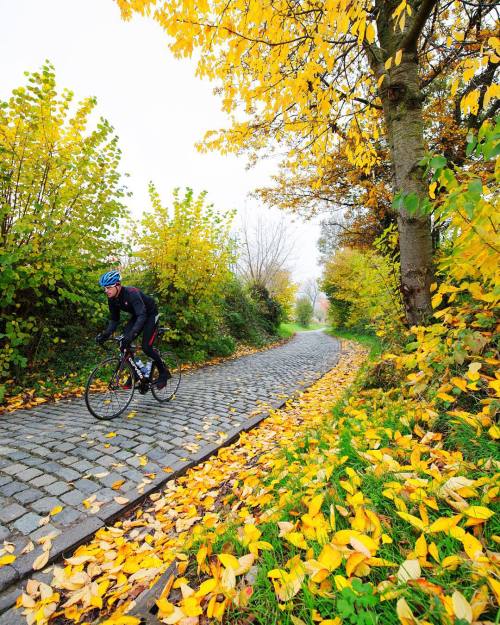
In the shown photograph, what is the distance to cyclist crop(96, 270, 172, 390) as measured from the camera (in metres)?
4.45

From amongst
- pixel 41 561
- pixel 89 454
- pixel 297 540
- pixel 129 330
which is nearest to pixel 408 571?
pixel 297 540

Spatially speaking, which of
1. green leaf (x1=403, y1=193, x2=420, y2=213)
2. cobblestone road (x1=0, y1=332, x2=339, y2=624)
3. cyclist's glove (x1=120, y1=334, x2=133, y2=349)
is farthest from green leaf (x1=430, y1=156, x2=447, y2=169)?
cyclist's glove (x1=120, y1=334, x2=133, y2=349)

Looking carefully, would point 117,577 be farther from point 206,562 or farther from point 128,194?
point 128,194

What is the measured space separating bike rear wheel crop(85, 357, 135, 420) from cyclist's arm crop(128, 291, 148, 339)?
651 millimetres

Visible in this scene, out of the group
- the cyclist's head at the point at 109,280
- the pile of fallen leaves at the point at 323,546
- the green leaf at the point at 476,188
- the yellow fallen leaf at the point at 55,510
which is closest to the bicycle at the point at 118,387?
the cyclist's head at the point at 109,280

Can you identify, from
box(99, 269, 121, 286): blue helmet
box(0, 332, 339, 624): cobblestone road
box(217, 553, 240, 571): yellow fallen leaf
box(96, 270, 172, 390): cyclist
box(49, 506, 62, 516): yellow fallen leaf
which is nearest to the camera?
box(217, 553, 240, 571): yellow fallen leaf

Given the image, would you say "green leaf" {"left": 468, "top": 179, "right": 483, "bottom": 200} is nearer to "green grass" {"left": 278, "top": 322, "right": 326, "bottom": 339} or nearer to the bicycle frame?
the bicycle frame

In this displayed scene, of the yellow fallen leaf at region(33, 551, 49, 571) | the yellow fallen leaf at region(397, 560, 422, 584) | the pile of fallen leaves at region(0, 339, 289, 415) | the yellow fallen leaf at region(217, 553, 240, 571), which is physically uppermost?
the yellow fallen leaf at region(397, 560, 422, 584)

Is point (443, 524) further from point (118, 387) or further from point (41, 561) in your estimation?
point (118, 387)

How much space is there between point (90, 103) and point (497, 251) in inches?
248

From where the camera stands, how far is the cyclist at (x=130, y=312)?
4.45m

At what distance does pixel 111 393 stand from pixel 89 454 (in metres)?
1.36

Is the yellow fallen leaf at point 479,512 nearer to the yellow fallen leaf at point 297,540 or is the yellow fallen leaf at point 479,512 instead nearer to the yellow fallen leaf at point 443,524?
the yellow fallen leaf at point 443,524

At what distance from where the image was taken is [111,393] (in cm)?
459
